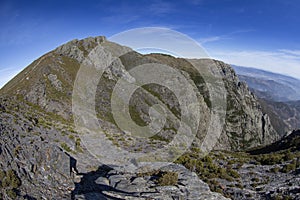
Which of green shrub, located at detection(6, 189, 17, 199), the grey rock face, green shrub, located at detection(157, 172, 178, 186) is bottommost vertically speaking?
green shrub, located at detection(6, 189, 17, 199)

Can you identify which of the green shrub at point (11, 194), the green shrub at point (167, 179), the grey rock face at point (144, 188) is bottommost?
the green shrub at point (11, 194)

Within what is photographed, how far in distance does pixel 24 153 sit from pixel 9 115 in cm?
1012

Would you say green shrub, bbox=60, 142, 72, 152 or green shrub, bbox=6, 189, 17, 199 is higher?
green shrub, bbox=60, 142, 72, 152

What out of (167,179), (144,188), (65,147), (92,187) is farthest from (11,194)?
(167,179)

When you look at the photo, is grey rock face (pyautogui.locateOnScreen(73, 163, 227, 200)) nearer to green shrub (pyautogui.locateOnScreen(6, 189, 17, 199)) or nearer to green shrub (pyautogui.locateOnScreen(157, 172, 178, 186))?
green shrub (pyautogui.locateOnScreen(157, 172, 178, 186))

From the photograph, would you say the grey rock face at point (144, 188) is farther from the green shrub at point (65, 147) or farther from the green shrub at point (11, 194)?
the green shrub at point (65, 147)

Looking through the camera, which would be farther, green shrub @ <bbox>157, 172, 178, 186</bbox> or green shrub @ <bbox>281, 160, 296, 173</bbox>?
green shrub @ <bbox>281, 160, 296, 173</bbox>

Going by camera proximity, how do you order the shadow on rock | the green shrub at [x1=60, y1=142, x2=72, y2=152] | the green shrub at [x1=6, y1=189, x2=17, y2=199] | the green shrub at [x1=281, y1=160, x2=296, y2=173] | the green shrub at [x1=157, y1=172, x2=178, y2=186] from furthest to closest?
the green shrub at [x1=60, y1=142, x2=72, y2=152], the green shrub at [x1=281, y1=160, x2=296, y2=173], the green shrub at [x1=6, y1=189, x2=17, y2=199], the shadow on rock, the green shrub at [x1=157, y1=172, x2=178, y2=186]

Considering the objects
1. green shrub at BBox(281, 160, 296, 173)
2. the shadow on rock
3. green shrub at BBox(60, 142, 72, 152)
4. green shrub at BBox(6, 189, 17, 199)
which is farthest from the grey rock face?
green shrub at BBox(281, 160, 296, 173)

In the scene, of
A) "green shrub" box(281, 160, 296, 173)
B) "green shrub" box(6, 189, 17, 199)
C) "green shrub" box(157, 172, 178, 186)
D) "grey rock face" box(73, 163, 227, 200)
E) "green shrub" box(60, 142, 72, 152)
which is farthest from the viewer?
"green shrub" box(60, 142, 72, 152)

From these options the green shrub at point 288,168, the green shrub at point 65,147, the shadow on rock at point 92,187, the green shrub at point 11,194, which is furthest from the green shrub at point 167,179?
the green shrub at point 65,147

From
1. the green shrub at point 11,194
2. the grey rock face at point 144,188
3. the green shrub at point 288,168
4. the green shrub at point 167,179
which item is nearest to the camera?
the grey rock face at point 144,188

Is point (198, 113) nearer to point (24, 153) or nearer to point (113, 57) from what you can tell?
point (113, 57)

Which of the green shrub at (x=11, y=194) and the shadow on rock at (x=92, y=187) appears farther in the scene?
the green shrub at (x=11, y=194)
